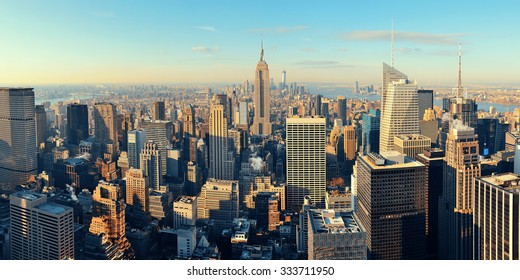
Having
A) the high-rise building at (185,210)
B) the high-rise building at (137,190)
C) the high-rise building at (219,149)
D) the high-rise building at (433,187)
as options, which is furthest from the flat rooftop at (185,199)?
the high-rise building at (433,187)

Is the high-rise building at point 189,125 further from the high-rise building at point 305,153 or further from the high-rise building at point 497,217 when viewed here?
the high-rise building at point 497,217

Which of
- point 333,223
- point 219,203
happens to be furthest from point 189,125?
point 333,223

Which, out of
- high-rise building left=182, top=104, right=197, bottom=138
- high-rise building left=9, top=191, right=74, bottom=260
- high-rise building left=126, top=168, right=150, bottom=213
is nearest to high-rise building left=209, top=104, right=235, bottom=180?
high-rise building left=182, top=104, right=197, bottom=138

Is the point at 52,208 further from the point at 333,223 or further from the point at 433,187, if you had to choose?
the point at 433,187

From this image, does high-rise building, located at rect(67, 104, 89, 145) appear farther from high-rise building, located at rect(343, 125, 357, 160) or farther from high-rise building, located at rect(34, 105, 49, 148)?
high-rise building, located at rect(343, 125, 357, 160)
